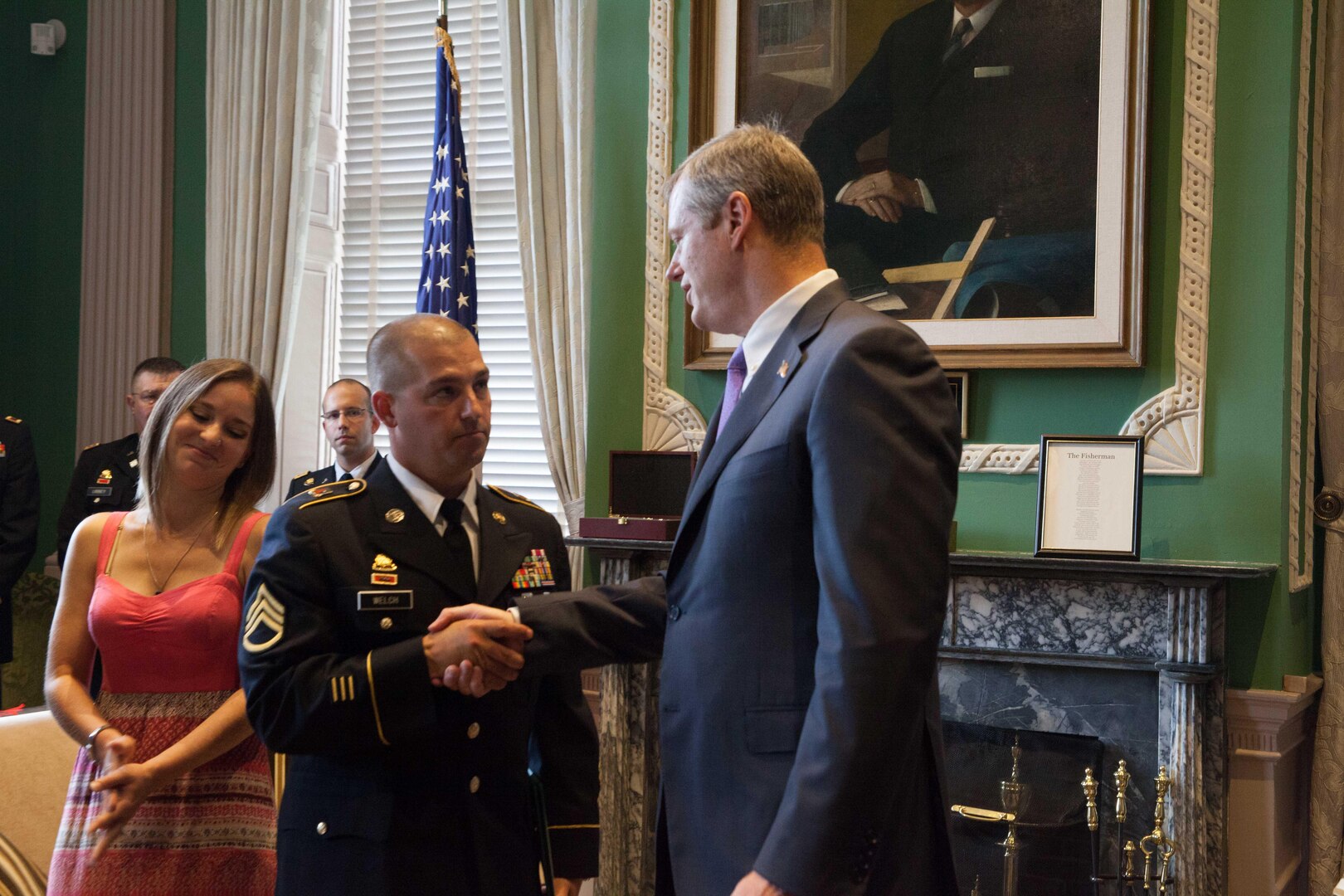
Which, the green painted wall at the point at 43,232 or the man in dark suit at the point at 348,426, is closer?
the man in dark suit at the point at 348,426

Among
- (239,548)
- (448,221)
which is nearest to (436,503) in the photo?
(239,548)

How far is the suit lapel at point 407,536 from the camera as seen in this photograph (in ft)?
6.27

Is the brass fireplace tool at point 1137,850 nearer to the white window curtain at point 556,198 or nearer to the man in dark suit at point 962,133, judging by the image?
the man in dark suit at point 962,133

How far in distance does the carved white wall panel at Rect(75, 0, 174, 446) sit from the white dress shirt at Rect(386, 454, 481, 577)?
14.8ft

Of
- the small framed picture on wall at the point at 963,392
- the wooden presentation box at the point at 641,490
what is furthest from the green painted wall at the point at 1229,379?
the wooden presentation box at the point at 641,490

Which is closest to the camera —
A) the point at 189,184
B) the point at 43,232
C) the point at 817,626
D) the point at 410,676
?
the point at 817,626

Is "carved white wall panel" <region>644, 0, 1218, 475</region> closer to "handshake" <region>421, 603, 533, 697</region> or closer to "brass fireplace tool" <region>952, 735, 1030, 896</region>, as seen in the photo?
"brass fireplace tool" <region>952, 735, 1030, 896</region>

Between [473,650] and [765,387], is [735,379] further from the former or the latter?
[473,650]

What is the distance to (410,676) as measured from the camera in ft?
5.89

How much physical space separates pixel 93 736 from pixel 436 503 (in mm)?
889

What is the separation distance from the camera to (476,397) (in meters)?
2.02

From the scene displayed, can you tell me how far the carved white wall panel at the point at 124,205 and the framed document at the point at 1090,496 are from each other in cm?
443

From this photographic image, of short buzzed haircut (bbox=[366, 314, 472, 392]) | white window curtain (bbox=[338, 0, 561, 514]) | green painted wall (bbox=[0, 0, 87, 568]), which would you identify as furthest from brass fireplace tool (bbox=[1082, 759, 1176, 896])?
green painted wall (bbox=[0, 0, 87, 568])

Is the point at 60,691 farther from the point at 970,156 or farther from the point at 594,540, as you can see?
the point at 970,156
